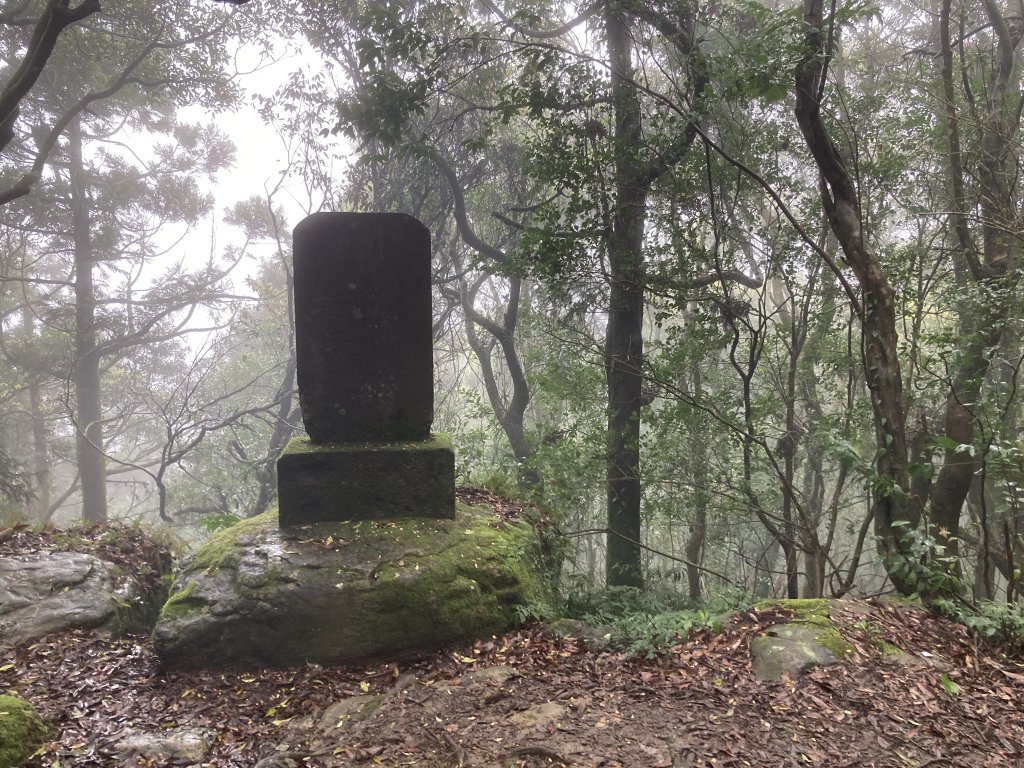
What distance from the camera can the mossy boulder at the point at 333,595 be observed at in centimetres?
370

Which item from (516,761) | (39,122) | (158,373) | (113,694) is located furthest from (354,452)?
(158,373)

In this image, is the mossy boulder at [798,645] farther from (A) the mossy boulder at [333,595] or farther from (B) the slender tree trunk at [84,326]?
(B) the slender tree trunk at [84,326]

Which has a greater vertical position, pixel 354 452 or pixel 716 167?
pixel 716 167

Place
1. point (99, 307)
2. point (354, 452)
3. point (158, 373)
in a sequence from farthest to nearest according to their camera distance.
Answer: point (158, 373) < point (99, 307) < point (354, 452)

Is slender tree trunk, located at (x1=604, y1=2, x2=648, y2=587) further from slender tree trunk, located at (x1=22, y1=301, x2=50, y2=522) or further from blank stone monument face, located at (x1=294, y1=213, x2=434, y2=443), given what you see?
slender tree trunk, located at (x1=22, y1=301, x2=50, y2=522)

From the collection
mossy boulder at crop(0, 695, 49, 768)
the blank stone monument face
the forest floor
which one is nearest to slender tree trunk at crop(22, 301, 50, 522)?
the blank stone monument face

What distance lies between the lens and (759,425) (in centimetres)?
626

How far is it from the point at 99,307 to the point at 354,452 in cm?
1770

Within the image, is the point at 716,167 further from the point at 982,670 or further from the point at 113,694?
the point at 113,694

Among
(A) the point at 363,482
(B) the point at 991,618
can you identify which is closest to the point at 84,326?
(A) the point at 363,482

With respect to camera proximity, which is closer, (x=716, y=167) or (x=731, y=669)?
(x=731, y=669)

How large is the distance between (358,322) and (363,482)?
1295 mm

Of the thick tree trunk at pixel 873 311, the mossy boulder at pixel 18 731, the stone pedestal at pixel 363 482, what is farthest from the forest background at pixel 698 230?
the mossy boulder at pixel 18 731

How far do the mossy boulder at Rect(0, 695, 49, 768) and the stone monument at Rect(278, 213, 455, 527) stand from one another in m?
1.96
